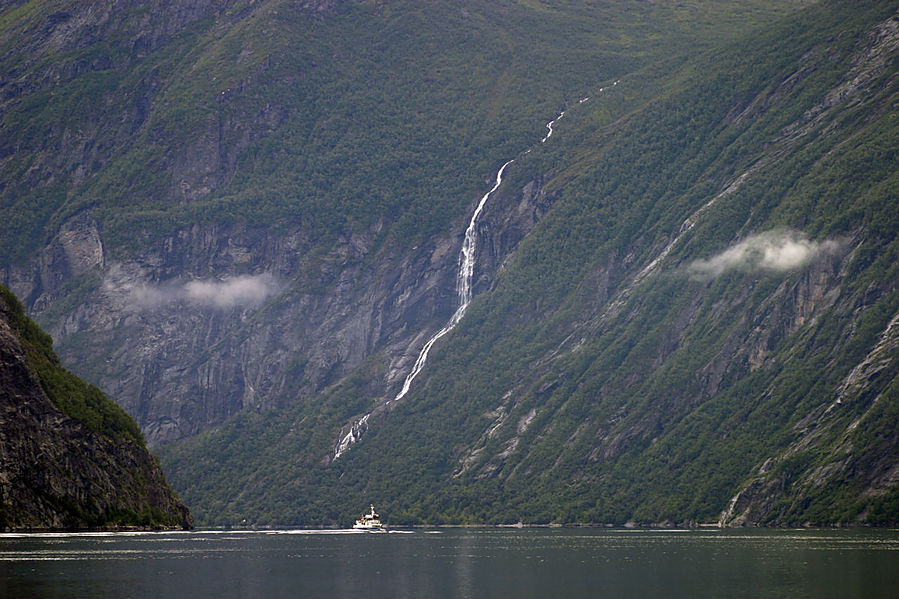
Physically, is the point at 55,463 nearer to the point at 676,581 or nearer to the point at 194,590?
the point at 194,590

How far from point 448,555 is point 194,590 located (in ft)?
155

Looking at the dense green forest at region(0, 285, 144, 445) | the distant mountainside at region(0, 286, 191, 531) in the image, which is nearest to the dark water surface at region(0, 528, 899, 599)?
the distant mountainside at region(0, 286, 191, 531)

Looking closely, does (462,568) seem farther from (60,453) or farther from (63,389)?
(63,389)

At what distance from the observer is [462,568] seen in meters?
116

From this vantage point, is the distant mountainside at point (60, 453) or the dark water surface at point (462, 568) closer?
the dark water surface at point (462, 568)

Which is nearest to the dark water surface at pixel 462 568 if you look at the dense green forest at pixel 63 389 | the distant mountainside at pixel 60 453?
the distant mountainside at pixel 60 453

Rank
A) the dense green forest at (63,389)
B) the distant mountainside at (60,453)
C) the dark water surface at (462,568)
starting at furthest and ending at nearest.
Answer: the dense green forest at (63,389)
the distant mountainside at (60,453)
the dark water surface at (462,568)

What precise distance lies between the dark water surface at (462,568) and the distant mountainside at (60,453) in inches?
153

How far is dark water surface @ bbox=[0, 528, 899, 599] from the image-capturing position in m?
90.3

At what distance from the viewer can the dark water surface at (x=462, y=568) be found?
90.3m

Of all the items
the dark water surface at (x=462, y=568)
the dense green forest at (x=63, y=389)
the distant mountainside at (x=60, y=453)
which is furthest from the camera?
the dense green forest at (x=63, y=389)

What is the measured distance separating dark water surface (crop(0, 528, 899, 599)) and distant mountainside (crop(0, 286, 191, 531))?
388 cm

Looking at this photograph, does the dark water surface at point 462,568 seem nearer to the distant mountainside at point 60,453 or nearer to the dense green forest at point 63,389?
the distant mountainside at point 60,453

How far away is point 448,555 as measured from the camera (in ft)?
449
